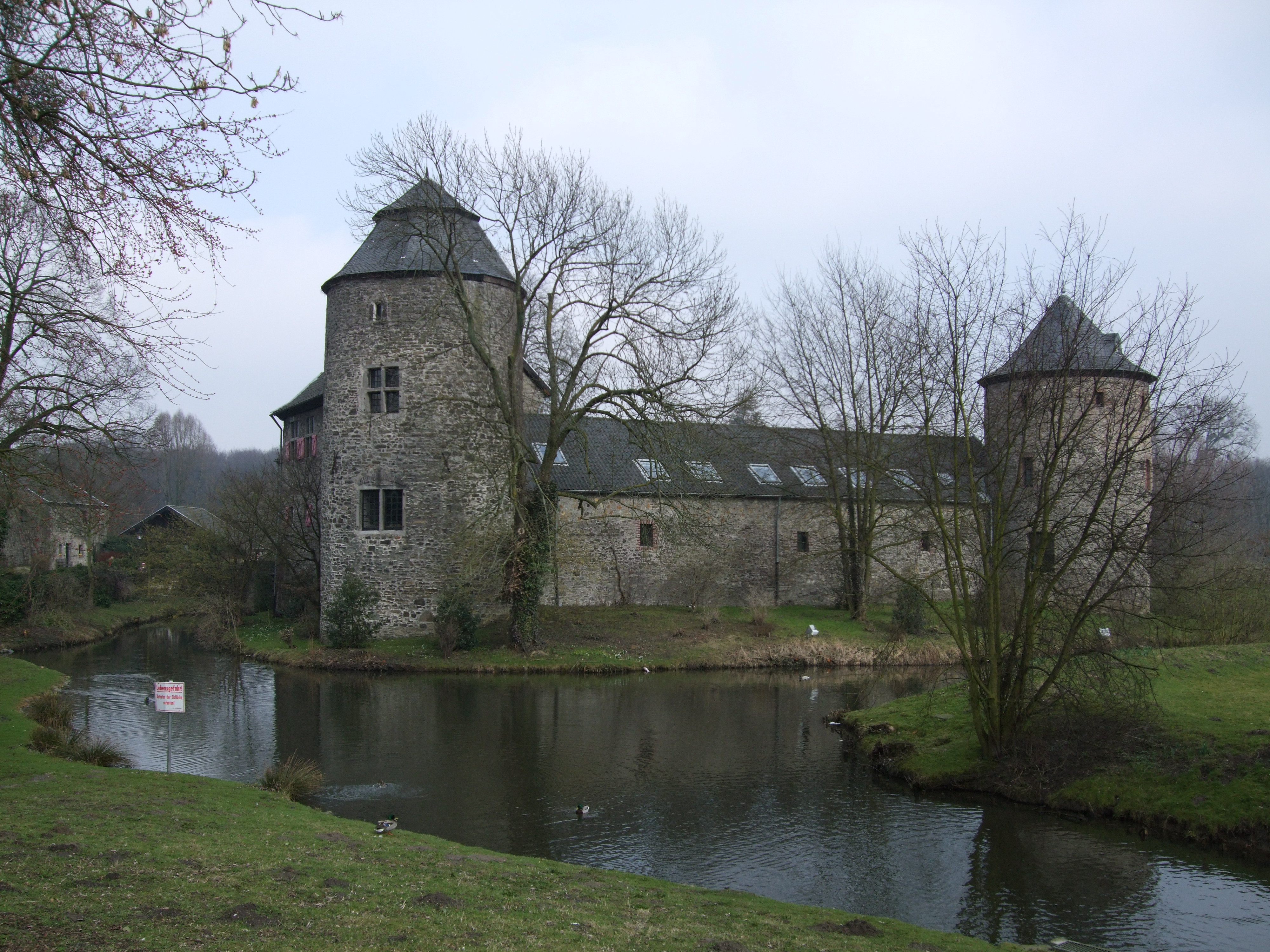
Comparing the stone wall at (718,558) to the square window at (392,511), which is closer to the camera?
the square window at (392,511)

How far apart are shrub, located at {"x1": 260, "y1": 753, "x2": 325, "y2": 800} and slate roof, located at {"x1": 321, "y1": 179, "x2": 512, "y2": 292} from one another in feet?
43.1

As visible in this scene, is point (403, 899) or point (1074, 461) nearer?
point (403, 899)

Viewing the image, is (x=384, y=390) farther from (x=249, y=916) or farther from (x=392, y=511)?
(x=249, y=916)

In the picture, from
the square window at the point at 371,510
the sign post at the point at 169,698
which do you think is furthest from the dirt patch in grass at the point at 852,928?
the square window at the point at 371,510

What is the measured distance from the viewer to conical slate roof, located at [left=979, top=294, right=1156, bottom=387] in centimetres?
1169

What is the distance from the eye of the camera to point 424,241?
22938 mm

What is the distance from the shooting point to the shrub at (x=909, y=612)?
25.0m

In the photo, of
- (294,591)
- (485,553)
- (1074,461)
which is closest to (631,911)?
(1074,461)

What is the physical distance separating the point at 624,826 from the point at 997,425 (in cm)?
718

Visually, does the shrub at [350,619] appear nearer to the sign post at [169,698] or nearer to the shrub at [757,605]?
the shrub at [757,605]

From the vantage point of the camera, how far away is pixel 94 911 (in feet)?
17.3

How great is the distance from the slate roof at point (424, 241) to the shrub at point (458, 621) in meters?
7.97

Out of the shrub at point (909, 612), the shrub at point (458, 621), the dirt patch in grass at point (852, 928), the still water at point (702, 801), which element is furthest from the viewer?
the shrub at point (909, 612)

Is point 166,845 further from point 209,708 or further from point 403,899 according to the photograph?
point 209,708
